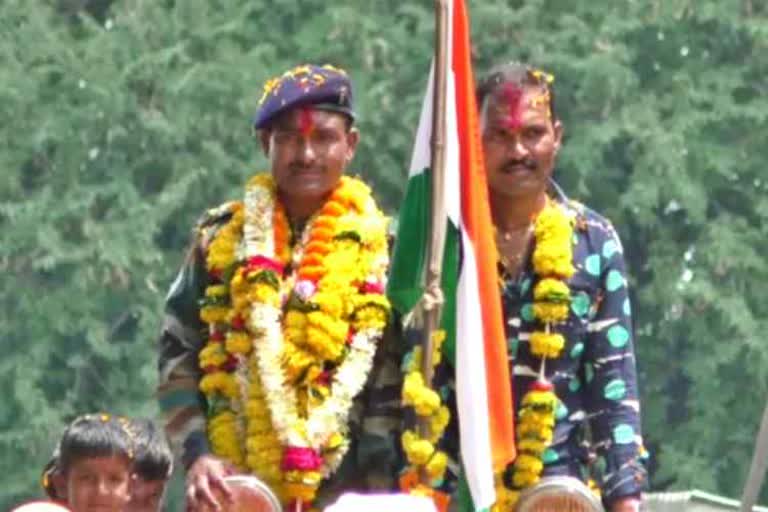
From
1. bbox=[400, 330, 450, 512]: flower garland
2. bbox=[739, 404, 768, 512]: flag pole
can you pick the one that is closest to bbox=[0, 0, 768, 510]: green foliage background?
bbox=[739, 404, 768, 512]: flag pole

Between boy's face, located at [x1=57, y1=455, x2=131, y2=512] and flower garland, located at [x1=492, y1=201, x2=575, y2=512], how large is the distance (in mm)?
1015

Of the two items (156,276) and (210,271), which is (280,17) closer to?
(156,276)

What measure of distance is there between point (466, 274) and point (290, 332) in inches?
19.4

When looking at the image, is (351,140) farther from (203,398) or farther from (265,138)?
(203,398)

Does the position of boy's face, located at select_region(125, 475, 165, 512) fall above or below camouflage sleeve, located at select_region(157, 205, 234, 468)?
below

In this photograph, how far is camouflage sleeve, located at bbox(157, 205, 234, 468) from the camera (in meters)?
10.6

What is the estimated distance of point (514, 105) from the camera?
10680 mm

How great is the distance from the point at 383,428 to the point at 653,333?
728 inches

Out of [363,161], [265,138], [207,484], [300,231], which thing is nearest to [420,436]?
[207,484]

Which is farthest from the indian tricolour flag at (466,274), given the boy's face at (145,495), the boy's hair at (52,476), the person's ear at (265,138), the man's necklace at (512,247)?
the boy's hair at (52,476)

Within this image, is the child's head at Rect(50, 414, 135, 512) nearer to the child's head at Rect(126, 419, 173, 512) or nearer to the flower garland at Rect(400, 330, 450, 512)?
the child's head at Rect(126, 419, 173, 512)

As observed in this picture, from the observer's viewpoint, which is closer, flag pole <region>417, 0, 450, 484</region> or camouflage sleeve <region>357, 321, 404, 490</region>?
flag pole <region>417, 0, 450, 484</region>

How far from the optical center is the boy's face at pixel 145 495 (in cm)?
1042

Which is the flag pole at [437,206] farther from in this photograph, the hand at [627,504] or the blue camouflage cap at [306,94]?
the hand at [627,504]
